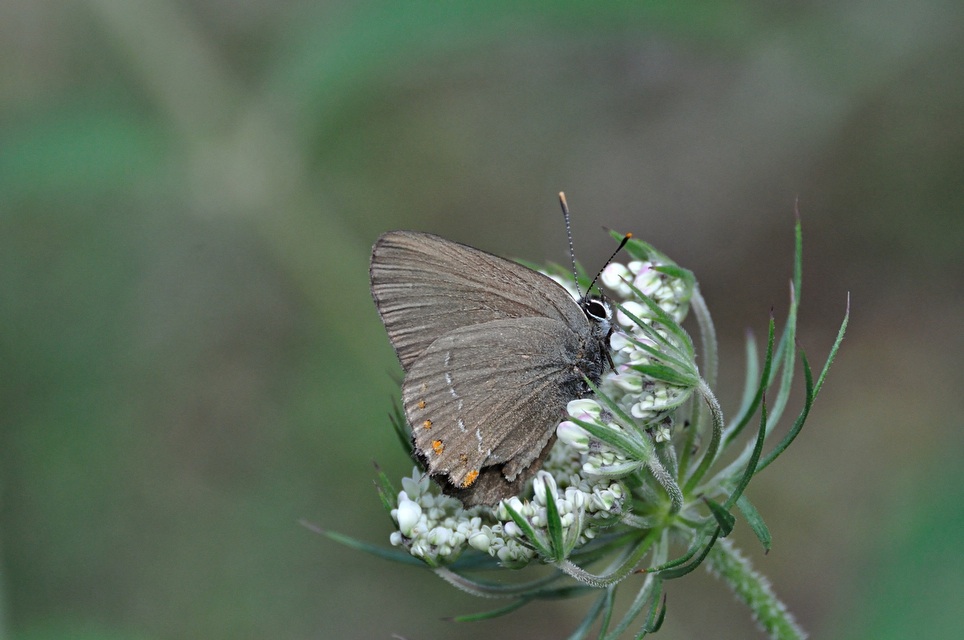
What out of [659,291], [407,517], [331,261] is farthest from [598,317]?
[331,261]

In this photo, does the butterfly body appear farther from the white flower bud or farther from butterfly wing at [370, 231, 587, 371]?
the white flower bud

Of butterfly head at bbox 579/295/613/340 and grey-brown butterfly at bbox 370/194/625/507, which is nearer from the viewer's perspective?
grey-brown butterfly at bbox 370/194/625/507

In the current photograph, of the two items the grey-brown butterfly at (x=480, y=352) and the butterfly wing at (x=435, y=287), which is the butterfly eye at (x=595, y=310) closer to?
the grey-brown butterfly at (x=480, y=352)

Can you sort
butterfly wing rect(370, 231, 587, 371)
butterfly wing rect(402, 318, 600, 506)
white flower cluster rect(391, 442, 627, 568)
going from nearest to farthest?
white flower cluster rect(391, 442, 627, 568) < butterfly wing rect(402, 318, 600, 506) < butterfly wing rect(370, 231, 587, 371)

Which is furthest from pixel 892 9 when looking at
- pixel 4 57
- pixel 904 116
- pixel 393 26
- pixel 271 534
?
pixel 4 57

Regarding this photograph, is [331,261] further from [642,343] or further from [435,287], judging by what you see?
[642,343]

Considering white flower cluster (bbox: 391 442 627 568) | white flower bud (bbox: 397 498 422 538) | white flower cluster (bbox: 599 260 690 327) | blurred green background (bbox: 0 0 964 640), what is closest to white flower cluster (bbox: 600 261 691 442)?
white flower cluster (bbox: 599 260 690 327)
